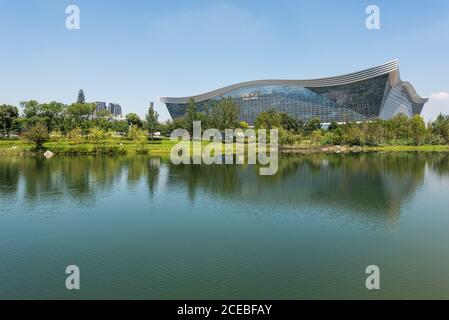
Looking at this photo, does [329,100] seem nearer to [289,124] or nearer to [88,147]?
[289,124]

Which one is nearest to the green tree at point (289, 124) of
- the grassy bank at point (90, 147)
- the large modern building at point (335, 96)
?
the large modern building at point (335, 96)

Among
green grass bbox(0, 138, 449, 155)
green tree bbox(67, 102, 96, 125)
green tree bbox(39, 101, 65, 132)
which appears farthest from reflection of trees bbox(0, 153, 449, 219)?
green tree bbox(67, 102, 96, 125)

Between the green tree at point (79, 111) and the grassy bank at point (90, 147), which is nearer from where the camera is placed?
the grassy bank at point (90, 147)

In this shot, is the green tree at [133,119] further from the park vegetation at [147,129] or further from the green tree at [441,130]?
the green tree at [441,130]

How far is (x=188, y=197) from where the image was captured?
17.0 metres

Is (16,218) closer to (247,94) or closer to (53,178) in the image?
(53,178)

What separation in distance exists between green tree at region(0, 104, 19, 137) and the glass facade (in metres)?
30.1

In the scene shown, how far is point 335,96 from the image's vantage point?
7662 cm

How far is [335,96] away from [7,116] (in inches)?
2215

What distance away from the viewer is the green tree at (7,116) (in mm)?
46959

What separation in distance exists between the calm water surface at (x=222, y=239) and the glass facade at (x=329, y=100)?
5087 cm

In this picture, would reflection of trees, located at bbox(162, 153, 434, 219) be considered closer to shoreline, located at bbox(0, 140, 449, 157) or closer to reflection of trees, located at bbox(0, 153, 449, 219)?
reflection of trees, located at bbox(0, 153, 449, 219)

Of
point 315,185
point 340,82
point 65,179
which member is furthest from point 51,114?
point 340,82

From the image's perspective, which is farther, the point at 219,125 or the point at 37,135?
the point at 219,125
